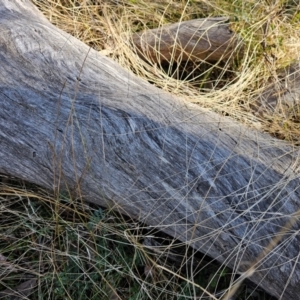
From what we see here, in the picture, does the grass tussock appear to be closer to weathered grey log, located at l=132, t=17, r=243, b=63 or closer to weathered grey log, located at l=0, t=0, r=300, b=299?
weathered grey log, located at l=0, t=0, r=300, b=299

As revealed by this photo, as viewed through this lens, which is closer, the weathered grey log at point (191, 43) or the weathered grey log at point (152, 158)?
the weathered grey log at point (152, 158)

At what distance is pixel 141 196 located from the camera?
239 centimetres

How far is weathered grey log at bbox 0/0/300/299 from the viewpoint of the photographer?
7.55ft

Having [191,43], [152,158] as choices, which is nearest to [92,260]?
[152,158]

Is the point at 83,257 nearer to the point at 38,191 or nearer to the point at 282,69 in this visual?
the point at 38,191

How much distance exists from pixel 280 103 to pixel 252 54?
44 centimetres

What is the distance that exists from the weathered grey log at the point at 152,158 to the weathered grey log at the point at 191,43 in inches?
34.9

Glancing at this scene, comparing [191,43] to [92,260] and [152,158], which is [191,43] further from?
[92,260]

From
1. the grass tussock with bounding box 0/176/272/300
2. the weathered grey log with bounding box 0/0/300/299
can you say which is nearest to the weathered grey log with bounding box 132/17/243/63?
the weathered grey log with bounding box 0/0/300/299

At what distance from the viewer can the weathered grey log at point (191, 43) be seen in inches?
138

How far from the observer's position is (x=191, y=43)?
3.53m

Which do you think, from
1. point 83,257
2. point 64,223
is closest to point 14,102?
point 64,223

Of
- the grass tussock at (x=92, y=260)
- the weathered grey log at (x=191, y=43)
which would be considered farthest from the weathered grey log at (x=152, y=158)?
the weathered grey log at (x=191, y=43)

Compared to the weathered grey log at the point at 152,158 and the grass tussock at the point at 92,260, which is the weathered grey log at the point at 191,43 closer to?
the weathered grey log at the point at 152,158
